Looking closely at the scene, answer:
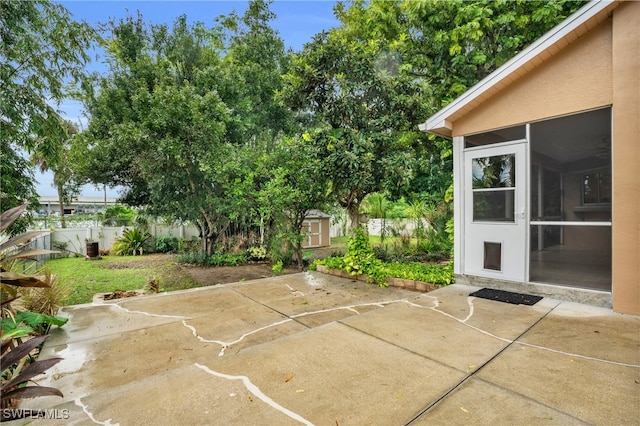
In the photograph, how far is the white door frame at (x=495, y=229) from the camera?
4.56m

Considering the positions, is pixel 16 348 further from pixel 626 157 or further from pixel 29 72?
pixel 626 157

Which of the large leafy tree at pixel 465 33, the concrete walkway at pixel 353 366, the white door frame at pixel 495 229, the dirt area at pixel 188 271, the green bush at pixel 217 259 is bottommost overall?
the dirt area at pixel 188 271

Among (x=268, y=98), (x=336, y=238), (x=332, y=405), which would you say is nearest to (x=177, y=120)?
(x=268, y=98)

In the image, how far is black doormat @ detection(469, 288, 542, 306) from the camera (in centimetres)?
418

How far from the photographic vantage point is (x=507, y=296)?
443 cm

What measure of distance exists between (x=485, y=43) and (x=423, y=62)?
1611 millimetres

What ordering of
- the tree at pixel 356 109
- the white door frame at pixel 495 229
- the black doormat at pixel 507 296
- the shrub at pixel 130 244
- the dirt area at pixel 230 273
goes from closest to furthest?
the black doormat at pixel 507 296 → the white door frame at pixel 495 229 → the tree at pixel 356 109 → the dirt area at pixel 230 273 → the shrub at pixel 130 244

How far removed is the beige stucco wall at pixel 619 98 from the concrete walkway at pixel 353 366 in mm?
615

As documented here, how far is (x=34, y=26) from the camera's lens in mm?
4801

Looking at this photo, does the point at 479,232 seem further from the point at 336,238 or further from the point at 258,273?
the point at 336,238

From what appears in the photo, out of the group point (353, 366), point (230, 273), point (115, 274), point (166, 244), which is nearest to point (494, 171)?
point (353, 366)

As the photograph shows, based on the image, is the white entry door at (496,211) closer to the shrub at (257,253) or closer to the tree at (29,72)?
the tree at (29,72)

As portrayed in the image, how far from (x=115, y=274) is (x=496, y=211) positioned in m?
9.79

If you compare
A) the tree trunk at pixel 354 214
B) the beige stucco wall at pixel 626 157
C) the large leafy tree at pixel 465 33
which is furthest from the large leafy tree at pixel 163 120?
the beige stucco wall at pixel 626 157
